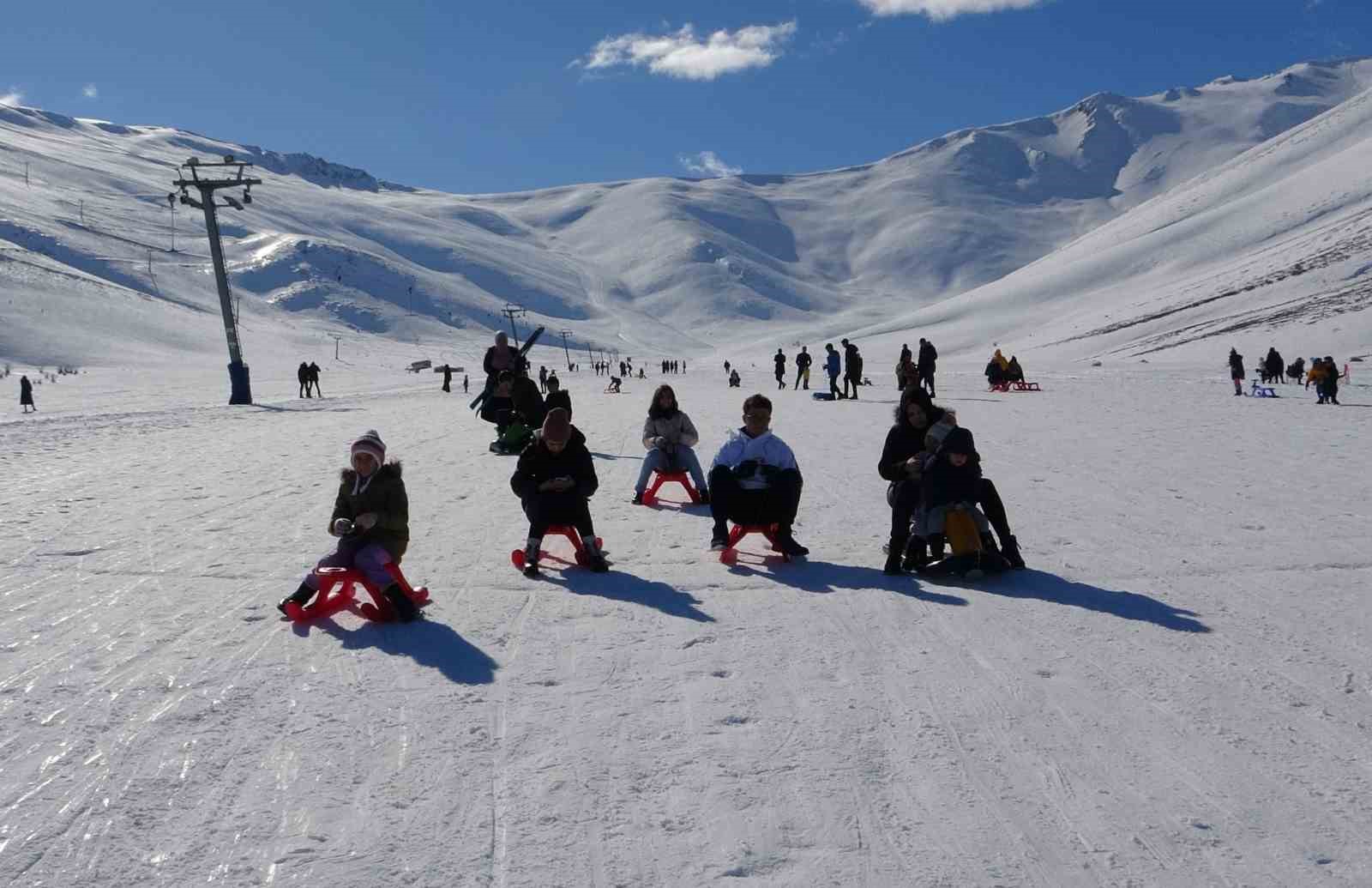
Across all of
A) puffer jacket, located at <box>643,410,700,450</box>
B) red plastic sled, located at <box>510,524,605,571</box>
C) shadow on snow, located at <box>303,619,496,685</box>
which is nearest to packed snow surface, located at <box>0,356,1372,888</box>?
shadow on snow, located at <box>303,619,496,685</box>

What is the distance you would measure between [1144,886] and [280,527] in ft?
24.7

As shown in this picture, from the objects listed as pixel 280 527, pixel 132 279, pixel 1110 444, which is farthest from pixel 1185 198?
pixel 280 527

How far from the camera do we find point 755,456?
24.8 feet

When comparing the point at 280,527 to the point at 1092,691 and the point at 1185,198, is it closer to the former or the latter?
the point at 1092,691

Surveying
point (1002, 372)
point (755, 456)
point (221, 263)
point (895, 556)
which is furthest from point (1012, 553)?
point (221, 263)

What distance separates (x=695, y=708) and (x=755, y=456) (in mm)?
3260

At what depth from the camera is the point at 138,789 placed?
12.3 feet

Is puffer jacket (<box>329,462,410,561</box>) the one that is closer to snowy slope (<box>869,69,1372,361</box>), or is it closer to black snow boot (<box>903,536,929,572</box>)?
black snow boot (<box>903,536,929,572</box>)

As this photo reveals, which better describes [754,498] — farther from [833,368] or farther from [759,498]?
[833,368]

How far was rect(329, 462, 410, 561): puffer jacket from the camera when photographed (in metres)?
6.11

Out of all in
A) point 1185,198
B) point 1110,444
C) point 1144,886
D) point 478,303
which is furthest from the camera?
point 478,303

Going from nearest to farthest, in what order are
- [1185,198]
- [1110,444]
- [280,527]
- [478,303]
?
[280,527]
[1110,444]
[1185,198]
[478,303]

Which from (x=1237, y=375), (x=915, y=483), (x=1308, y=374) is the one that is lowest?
(x=915, y=483)

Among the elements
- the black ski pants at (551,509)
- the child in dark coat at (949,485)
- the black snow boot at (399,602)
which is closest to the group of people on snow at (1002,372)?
the child in dark coat at (949,485)
